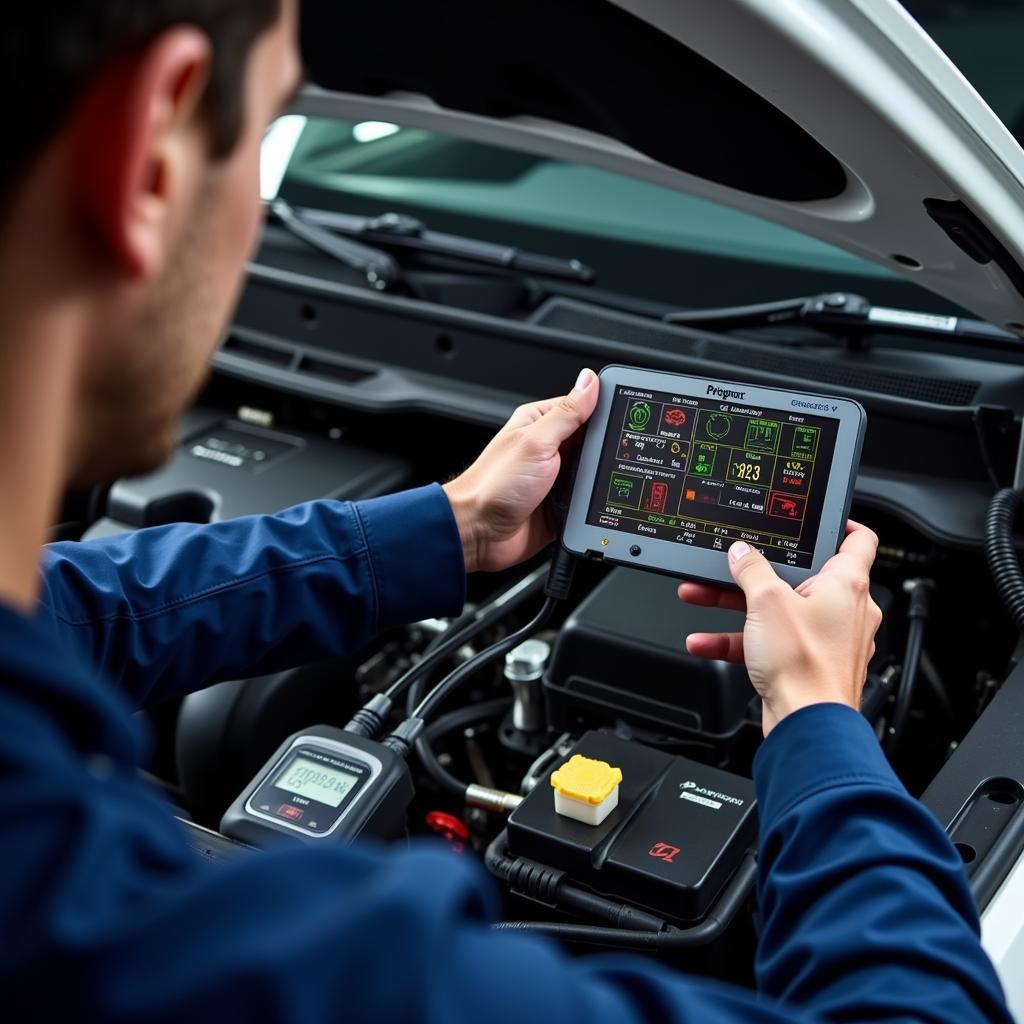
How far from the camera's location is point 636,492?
1273 millimetres

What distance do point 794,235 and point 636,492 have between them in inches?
31.4

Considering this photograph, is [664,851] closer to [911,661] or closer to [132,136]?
[911,661]

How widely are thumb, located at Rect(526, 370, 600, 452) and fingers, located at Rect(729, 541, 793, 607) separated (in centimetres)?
21

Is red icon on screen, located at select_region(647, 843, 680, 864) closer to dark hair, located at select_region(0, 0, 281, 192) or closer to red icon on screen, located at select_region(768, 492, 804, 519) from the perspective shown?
red icon on screen, located at select_region(768, 492, 804, 519)

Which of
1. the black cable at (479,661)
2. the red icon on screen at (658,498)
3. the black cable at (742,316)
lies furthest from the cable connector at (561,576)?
the black cable at (742,316)

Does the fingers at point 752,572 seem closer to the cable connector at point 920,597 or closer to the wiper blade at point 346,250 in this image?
the cable connector at point 920,597

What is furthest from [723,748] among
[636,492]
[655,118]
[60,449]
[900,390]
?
[60,449]

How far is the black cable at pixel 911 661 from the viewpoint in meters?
1.33

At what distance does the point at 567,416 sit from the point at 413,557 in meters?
0.22

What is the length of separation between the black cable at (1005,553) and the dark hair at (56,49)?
101 cm

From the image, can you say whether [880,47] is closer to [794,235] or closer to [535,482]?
[535,482]

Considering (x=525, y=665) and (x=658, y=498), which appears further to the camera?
(x=525, y=665)

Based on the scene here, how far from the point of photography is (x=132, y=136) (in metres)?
0.59

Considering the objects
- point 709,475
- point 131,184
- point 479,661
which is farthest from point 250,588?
point 131,184
